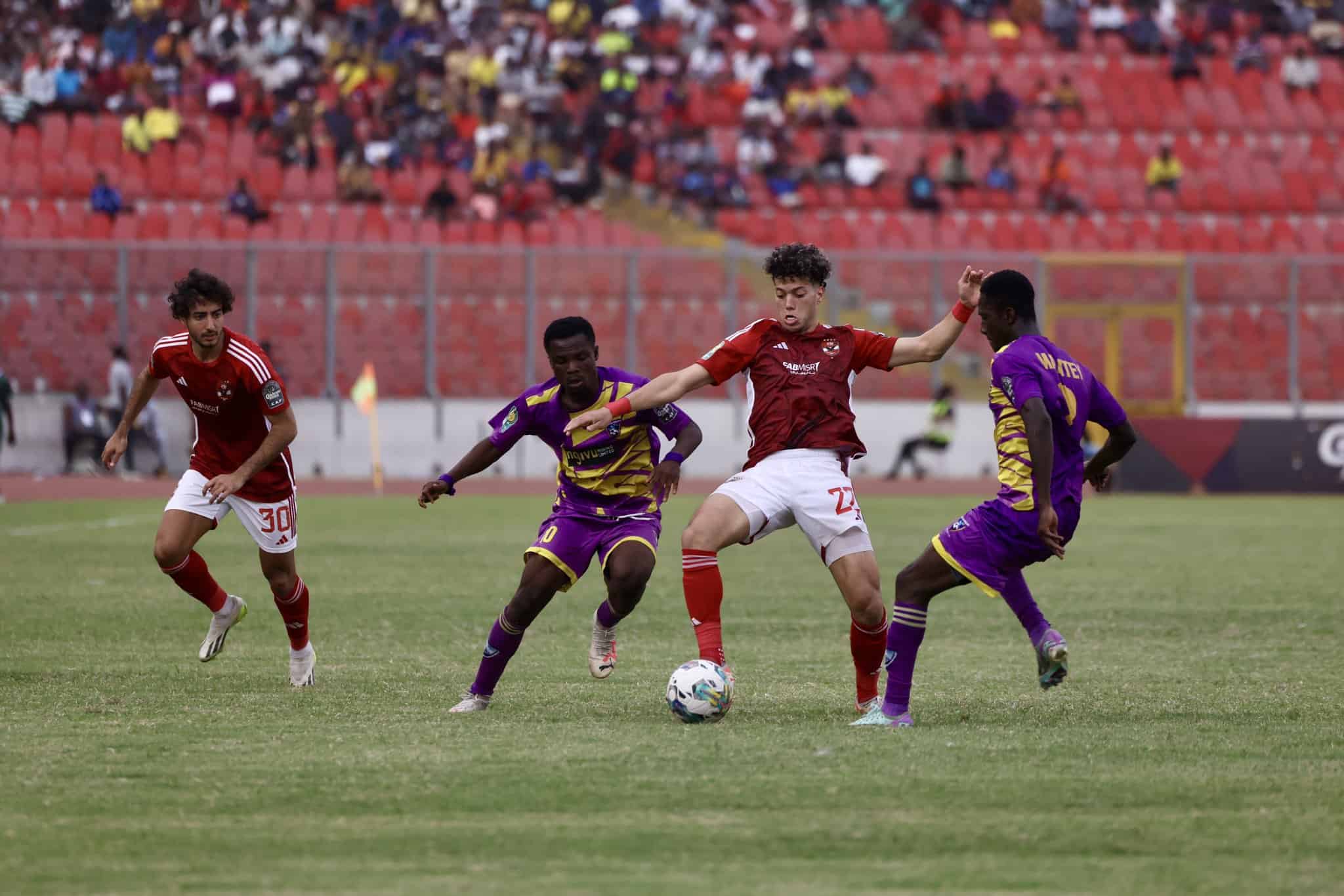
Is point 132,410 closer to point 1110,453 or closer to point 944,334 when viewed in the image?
point 944,334

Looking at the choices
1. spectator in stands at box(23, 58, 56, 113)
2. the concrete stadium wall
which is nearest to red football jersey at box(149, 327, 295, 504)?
the concrete stadium wall

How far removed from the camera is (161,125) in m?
31.4

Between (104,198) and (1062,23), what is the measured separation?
19218 mm

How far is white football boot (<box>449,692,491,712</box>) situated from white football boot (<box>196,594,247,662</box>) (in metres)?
1.71

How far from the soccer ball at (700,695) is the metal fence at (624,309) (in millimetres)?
20996

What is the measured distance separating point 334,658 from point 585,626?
6.98ft

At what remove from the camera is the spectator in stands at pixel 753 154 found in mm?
32531

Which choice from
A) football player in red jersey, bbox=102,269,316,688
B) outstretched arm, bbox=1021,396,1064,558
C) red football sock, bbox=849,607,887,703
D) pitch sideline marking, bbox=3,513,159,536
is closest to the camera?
outstretched arm, bbox=1021,396,1064,558

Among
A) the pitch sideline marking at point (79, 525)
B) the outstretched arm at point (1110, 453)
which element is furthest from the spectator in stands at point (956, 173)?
the outstretched arm at point (1110, 453)

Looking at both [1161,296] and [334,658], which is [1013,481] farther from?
[1161,296]

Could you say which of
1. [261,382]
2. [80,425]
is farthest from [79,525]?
[261,382]

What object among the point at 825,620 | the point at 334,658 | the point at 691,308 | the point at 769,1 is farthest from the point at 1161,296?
the point at 334,658

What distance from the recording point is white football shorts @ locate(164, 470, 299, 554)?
845 centimetres

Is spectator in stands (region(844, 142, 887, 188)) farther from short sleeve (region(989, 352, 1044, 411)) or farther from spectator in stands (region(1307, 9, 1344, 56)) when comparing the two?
short sleeve (region(989, 352, 1044, 411))
